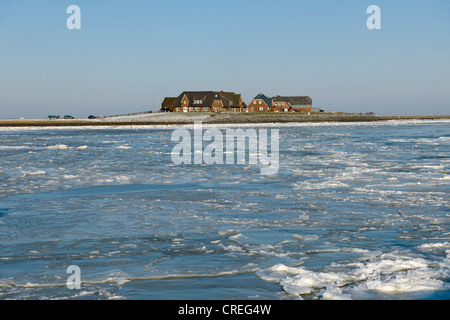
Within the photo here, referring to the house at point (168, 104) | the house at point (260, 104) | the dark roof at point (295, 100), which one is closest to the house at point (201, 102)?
the house at point (168, 104)

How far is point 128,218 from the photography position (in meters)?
8.62

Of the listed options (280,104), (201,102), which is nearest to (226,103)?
(201,102)

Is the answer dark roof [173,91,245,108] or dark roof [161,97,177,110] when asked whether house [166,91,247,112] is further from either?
dark roof [161,97,177,110]

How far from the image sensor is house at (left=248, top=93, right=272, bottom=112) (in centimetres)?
12200

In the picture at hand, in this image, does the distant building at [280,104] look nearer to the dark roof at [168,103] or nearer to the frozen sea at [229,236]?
the dark roof at [168,103]

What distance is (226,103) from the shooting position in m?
112

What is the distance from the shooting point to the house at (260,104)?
122000mm

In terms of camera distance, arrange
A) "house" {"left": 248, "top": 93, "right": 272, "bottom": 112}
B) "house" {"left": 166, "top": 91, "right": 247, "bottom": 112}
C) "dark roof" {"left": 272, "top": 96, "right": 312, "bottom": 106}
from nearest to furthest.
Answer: "house" {"left": 166, "top": 91, "right": 247, "bottom": 112}, "house" {"left": 248, "top": 93, "right": 272, "bottom": 112}, "dark roof" {"left": 272, "top": 96, "right": 312, "bottom": 106}

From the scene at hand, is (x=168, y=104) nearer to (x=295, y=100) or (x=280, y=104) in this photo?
(x=280, y=104)

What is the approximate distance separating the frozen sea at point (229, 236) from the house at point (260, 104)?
357 feet

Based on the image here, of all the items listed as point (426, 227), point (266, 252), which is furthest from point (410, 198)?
point (266, 252)

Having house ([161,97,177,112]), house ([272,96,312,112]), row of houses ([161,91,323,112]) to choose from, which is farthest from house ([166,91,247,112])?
house ([272,96,312,112])
